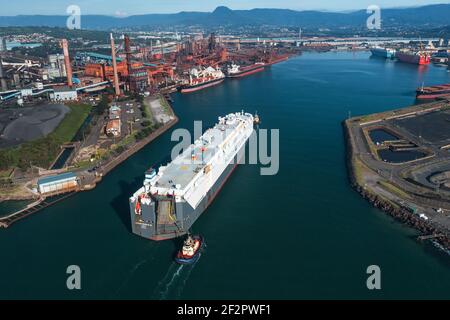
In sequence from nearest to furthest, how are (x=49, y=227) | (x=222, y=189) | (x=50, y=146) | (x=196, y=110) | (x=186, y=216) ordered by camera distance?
(x=186, y=216) → (x=49, y=227) → (x=222, y=189) → (x=50, y=146) → (x=196, y=110)

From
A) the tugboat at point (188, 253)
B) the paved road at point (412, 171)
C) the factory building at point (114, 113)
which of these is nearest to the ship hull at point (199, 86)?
the factory building at point (114, 113)

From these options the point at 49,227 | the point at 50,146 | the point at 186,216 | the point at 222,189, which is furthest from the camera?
the point at 50,146

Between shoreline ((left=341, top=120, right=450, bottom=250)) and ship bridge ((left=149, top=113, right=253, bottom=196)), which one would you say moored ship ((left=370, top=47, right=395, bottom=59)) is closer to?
ship bridge ((left=149, top=113, right=253, bottom=196))

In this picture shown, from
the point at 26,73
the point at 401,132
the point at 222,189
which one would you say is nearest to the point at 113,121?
the point at 222,189

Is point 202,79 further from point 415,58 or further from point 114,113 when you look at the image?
point 415,58

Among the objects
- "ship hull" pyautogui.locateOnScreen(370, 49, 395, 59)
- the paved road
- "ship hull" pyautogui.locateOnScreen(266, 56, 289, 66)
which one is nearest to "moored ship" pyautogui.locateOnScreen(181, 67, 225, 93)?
"ship hull" pyautogui.locateOnScreen(266, 56, 289, 66)

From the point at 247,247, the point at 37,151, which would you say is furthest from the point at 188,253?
the point at 37,151

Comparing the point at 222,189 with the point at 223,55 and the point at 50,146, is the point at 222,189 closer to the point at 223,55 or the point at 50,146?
the point at 50,146
